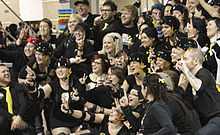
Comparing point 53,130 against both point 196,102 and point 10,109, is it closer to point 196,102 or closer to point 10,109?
point 10,109

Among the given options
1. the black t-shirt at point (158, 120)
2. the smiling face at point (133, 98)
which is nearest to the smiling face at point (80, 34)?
the smiling face at point (133, 98)

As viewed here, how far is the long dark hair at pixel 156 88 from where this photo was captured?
18.4 ft

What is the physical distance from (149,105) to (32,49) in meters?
3.51

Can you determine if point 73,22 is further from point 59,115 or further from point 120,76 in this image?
point 59,115

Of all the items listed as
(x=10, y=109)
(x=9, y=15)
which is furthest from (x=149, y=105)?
(x=9, y=15)

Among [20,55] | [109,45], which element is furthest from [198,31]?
[20,55]

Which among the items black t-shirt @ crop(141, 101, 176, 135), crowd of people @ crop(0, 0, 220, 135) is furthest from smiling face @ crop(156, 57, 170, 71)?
black t-shirt @ crop(141, 101, 176, 135)

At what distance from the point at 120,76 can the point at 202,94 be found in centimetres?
172

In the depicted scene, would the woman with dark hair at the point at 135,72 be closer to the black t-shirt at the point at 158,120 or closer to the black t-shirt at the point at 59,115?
the black t-shirt at the point at 59,115

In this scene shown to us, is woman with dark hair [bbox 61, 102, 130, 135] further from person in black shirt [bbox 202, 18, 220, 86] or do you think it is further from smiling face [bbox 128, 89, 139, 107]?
person in black shirt [bbox 202, 18, 220, 86]

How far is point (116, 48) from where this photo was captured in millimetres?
7926

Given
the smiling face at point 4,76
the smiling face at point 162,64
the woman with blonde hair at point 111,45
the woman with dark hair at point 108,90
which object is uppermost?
the woman with blonde hair at point 111,45

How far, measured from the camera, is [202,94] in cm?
589

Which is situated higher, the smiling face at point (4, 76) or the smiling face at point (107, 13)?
the smiling face at point (107, 13)
